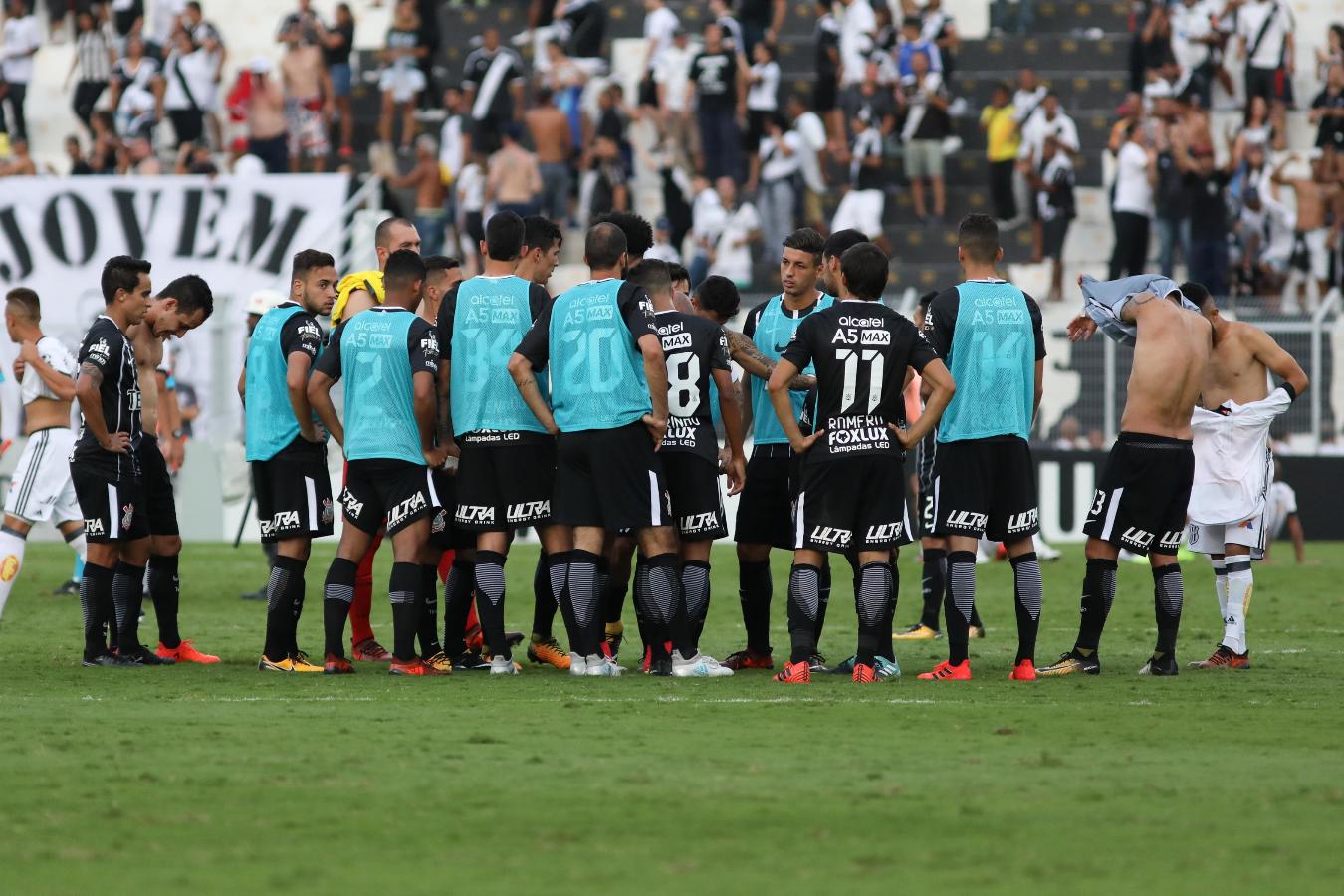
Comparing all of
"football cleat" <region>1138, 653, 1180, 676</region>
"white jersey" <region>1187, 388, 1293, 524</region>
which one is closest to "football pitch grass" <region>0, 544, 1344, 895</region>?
"football cleat" <region>1138, 653, 1180, 676</region>

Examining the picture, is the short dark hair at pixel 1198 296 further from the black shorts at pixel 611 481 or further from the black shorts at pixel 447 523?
the black shorts at pixel 447 523

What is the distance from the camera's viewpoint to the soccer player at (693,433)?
10.2m

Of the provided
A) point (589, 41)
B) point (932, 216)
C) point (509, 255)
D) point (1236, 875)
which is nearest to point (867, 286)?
point (509, 255)

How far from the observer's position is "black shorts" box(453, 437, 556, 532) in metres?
10.2

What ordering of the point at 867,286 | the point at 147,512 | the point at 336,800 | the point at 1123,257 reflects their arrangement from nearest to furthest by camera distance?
the point at 336,800 → the point at 867,286 → the point at 147,512 → the point at 1123,257

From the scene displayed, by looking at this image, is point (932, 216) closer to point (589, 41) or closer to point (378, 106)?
point (589, 41)

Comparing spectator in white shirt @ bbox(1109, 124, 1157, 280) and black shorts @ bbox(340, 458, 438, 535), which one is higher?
spectator in white shirt @ bbox(1109, 124, 1157, 280)

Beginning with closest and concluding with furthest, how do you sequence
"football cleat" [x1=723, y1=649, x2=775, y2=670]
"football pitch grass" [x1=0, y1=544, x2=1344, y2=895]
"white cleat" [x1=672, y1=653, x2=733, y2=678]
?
"football pitch grass" [x1=0, y1=544, x2=1344, y2=895], "white cleat" [x1=672, y1=653, x2=733, y2=678], "football cleat" [x1=723, y1=649, x2=775, y2=670]

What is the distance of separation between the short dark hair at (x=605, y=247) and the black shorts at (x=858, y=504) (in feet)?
4.88

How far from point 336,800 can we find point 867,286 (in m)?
4.35

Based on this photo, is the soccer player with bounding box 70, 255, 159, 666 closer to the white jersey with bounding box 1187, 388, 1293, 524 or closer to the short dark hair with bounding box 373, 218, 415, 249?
the short dark hair with bounding box 373, 218, 415, 249

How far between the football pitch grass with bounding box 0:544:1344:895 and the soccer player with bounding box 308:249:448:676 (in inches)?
20.0

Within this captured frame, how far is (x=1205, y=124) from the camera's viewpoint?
25.2 metres

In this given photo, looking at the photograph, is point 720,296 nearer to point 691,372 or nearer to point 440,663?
point 691,372
